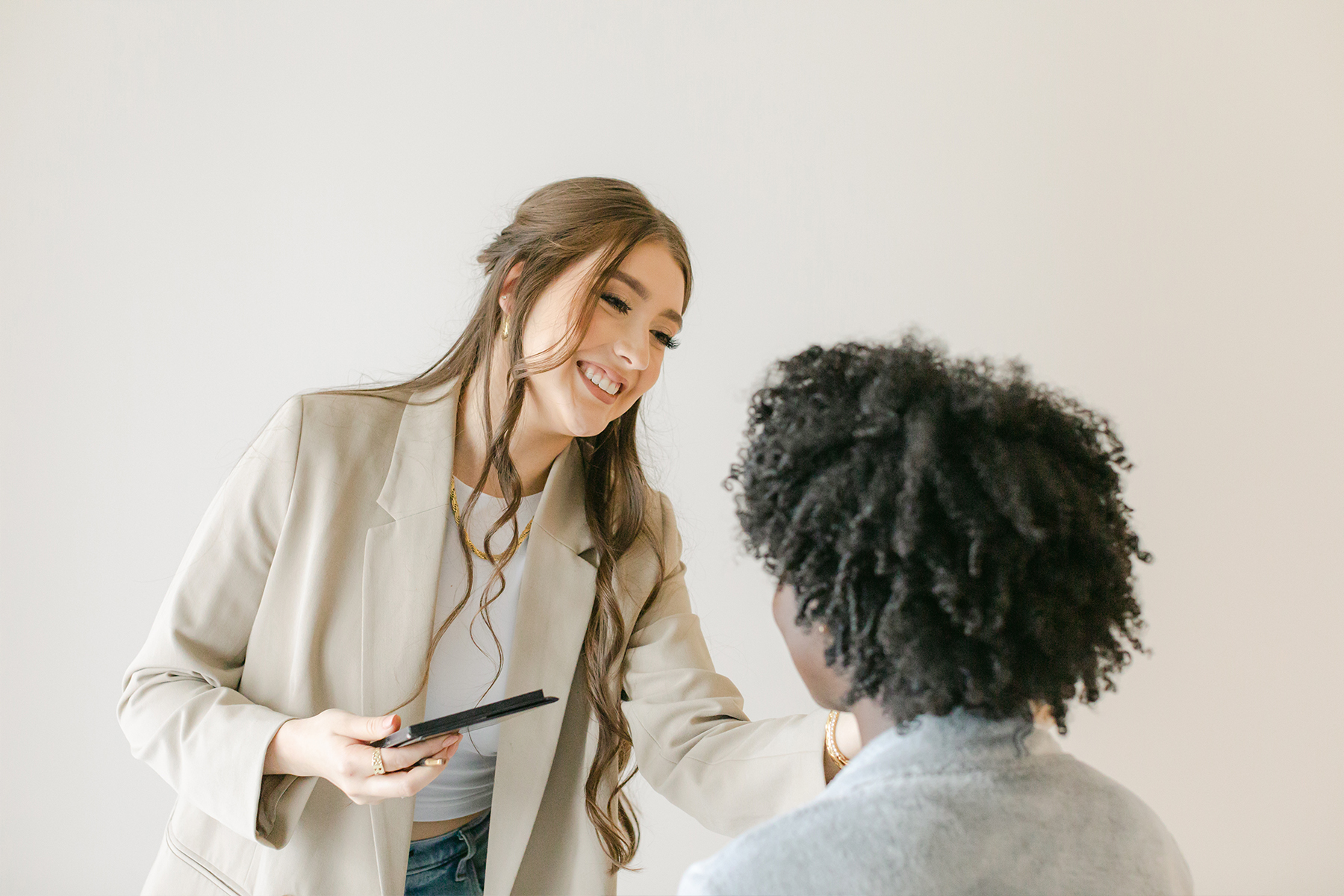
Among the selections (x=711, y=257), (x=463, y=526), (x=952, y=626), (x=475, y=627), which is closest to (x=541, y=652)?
(x=475, y=627)

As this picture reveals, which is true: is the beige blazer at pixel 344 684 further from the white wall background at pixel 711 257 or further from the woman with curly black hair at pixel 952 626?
the white wall background at pixel 711 257

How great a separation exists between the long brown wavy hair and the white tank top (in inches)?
0.8

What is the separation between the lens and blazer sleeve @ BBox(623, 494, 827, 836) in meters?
1.24

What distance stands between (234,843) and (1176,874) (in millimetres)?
1172

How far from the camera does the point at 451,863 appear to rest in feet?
4.75

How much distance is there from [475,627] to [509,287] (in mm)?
526

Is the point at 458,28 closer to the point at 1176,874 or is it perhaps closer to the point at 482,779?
the point at 482,779

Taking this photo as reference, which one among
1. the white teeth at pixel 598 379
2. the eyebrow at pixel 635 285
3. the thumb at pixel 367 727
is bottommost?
the thumb at pixel 367 727

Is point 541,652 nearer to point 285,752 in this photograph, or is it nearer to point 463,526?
point 463,526

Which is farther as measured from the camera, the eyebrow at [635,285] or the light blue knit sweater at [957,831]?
the eyebrow at [635,285]

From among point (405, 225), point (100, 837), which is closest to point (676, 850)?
point (100, 837)

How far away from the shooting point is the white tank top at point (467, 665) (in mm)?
1420

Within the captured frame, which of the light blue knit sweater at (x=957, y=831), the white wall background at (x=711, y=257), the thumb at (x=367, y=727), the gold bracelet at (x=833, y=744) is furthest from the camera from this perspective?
the white wall background at (x=711, y=257)

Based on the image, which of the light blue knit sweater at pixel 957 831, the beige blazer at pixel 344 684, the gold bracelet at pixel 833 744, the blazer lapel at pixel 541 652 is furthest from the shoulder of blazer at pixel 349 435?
the light blue knit sweater at pixel 957 831
